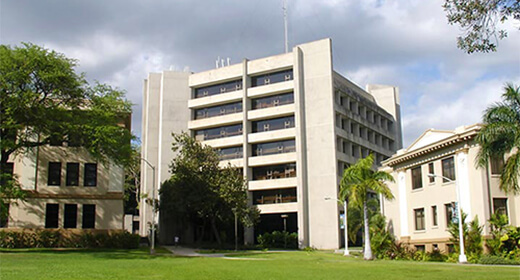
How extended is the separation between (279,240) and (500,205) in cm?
3345

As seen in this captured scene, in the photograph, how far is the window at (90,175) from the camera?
49906 millimetres

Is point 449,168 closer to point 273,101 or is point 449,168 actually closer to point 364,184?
point 364,184

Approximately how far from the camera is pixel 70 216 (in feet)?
159

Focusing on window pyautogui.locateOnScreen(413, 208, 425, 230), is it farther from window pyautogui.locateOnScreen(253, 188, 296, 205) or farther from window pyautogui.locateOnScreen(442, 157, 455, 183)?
window pyautogui.locateOnScreen(253, 188, 296, 205)

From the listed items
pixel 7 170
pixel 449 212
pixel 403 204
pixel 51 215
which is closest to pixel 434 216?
pixel 449 212

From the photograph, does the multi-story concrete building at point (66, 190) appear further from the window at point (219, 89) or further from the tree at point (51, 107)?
Result: the window at point (219, 89)

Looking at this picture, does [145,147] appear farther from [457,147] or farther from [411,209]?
[457,147]

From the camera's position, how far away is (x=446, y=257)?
38.2 metres

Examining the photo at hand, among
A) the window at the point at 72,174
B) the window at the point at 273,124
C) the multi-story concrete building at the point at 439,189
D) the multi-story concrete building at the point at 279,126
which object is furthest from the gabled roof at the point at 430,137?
the window at the point at 72,174

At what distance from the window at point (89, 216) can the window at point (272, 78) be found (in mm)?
32513

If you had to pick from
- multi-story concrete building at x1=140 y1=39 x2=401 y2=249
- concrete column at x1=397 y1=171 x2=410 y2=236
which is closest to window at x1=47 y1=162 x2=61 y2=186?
multi-story concrete building at x1=140 y1=39 x2=401 y2=249

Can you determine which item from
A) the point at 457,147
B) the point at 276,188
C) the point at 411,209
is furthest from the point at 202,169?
the point at 457,147

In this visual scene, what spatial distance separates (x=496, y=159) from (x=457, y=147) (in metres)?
3.02

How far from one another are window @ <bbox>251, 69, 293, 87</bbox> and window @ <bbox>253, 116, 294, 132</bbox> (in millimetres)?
5346
